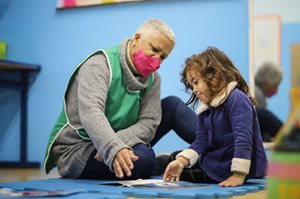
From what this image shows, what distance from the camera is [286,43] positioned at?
242 cm

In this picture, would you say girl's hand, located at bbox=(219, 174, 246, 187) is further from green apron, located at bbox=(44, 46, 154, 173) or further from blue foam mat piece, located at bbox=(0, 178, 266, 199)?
green apron, located at bbox=(44, 46, 154, 173)

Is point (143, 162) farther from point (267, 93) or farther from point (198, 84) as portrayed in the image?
point (267, 93)

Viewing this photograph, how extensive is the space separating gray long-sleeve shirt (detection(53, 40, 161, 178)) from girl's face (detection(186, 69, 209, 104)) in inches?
10.3


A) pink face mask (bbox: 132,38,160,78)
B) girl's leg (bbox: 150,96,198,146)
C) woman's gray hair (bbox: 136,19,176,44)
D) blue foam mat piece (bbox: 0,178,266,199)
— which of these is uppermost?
woman's gray hair (bbox: 136,19,176,44)

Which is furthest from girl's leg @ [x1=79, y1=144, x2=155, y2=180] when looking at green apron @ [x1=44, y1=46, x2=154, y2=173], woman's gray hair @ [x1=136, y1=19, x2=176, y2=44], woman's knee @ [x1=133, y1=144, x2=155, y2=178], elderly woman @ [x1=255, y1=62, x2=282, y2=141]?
elderly woman @ [x1=255, y1=62, x2=282, y2=141]

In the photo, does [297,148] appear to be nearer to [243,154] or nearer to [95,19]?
[243,154]

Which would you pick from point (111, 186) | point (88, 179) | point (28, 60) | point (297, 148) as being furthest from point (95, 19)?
point (297, 148)

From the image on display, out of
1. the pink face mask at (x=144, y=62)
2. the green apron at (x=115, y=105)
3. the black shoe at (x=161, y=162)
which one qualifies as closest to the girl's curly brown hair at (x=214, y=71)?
the pink face mask at (x=144, y=62)

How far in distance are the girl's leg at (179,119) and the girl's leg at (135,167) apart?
24 centimetres

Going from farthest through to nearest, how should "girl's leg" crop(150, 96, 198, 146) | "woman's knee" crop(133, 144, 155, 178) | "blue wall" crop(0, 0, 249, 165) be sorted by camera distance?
"blue wall" crop(0, 0, 249, 165)
"girl's leg" crop(150, 96, 198, 146)
"woman's knee" crop(133, 144, 155, 178)

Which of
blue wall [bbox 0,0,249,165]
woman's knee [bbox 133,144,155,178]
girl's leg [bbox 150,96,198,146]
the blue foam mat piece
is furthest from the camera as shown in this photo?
blue wall [bbox 0,0,249,165]

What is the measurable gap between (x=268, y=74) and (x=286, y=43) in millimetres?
173

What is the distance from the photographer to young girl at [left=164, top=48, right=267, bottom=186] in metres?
1.42

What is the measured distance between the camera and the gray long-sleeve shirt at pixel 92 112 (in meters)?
1.54
